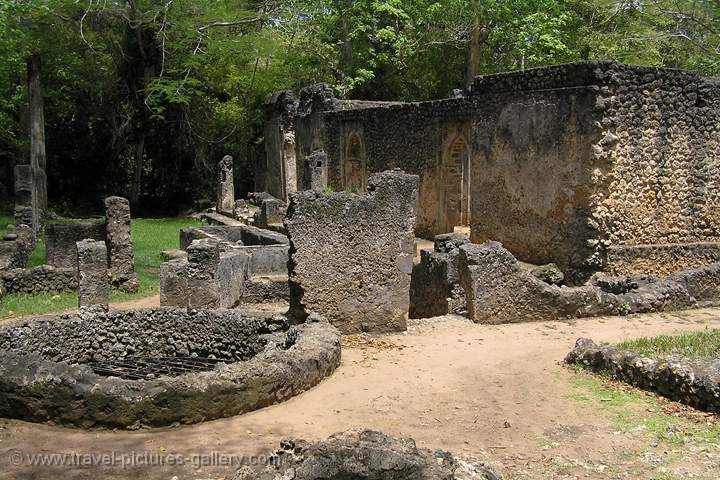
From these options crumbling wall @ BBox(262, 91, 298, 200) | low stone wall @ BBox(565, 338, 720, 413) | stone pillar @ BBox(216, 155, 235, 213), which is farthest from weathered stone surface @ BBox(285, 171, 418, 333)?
crumbling wall @ BBox(262, 91, 298, 200)

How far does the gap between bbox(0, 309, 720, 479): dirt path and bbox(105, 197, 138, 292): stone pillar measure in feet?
21.5

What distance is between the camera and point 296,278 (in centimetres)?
891

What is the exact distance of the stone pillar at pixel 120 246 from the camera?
45.1 feet

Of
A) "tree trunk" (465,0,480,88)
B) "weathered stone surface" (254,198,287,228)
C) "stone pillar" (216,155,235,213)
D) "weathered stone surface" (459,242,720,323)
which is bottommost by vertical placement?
"weathered stone surface" (459,242,720,323)

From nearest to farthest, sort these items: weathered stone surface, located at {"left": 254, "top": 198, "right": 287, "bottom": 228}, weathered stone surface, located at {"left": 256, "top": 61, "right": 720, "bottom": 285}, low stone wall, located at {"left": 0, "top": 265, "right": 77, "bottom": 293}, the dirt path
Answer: the dirt path → weathered stone surface, located at {"left": 256, "top": 61, "right": 720, "bottom": 285} → low stone wall, located at {"left": 0, "top": 265, "right": 77, "bottom": 293} → weathered stone surface, located at {"left": 254, "top": 198, "right": 287, "bottom": 228}

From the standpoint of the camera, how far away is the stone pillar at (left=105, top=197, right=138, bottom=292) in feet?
45.1

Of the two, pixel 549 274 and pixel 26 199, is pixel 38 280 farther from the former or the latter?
pixel 549 274

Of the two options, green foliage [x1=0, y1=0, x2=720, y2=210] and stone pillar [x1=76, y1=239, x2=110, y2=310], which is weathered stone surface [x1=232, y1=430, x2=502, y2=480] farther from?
green foliage [x1=0, y1=0, x2=720, y2=210]

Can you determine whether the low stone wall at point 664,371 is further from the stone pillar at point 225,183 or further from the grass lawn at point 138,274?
the stone pillar at point 225,183

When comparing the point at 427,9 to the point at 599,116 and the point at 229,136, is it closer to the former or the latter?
the point at 229,136

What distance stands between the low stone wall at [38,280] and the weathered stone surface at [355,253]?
6.55 m

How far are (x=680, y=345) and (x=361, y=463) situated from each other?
5374 millimetres

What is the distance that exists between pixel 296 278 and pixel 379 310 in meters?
1.11

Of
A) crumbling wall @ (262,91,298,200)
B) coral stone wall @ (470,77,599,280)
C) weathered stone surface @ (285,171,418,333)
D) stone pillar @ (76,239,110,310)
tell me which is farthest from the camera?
crumbling wall @ (262,91,298,200)
